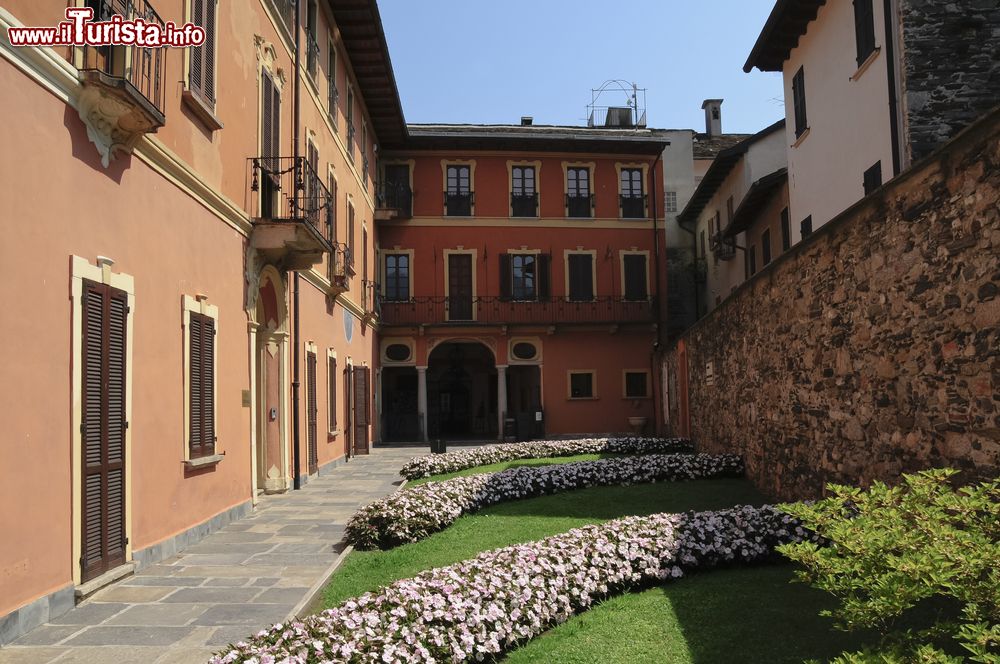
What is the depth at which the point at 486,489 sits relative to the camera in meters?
11.4

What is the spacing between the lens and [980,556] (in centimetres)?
318

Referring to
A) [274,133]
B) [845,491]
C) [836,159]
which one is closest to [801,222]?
[836,159]

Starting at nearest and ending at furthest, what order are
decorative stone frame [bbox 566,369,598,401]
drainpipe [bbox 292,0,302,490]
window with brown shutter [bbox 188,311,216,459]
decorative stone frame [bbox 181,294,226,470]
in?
decorative stone frame [bbox 181,294,226,470], window with brown shutter [bbox 188,311,216,459], drainpipe [bbox 292,0,302,490], decorative stone frame [bbox 566,369,598,401]

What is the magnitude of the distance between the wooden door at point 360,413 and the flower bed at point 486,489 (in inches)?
392

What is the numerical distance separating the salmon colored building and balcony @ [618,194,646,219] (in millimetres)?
15547

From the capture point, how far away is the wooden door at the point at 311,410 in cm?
1568

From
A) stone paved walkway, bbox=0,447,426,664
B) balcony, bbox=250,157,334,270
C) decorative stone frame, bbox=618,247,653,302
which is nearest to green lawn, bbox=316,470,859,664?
stone paved walkway, bbox=0,447,426,664

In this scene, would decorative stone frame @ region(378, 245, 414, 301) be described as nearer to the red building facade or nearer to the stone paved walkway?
the red building facade

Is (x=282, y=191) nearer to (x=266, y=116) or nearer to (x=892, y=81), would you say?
(x=266, y=116)

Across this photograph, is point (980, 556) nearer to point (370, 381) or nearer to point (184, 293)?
point (184, 293)

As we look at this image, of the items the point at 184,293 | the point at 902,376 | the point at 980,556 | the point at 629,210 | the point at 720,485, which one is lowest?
the point at 720,485

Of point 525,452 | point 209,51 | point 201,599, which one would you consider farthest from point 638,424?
point 201,599

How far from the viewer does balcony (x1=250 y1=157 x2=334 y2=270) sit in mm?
11945

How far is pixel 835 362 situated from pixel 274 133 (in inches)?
368
